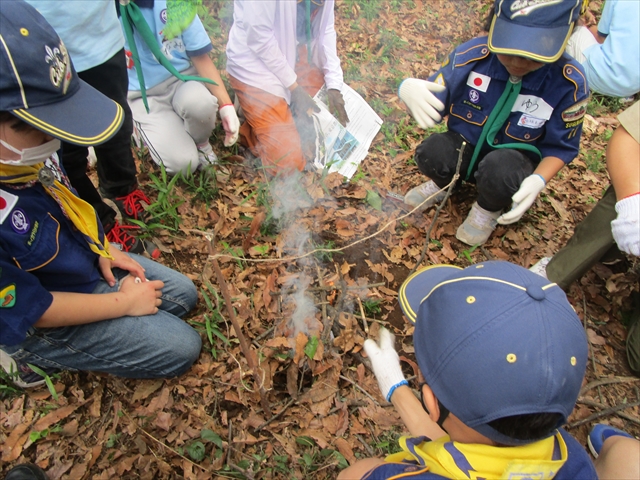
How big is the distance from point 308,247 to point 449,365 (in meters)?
1.80

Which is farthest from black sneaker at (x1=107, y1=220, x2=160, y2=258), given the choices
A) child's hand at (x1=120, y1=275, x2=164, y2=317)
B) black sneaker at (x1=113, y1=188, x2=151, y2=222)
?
child's hand at (x1=120, y1=275, x2=164, y2=317)

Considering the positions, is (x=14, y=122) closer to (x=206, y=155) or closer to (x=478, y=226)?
(x=206, y=155)

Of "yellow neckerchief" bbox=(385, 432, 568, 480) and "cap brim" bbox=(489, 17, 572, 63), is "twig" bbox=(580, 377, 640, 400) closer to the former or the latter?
"yellow neckerchief" bbox=(385, 432, 568, 480)

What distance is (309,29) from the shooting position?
3.58 meters

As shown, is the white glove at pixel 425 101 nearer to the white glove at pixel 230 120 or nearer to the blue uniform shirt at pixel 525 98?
the blue uniform shirt at pixel 525 98

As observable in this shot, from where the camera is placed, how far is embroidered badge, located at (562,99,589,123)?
2.54 m

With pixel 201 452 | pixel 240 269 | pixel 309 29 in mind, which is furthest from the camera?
pixel 309 29

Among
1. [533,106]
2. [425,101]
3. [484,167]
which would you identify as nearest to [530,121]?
[533,106]

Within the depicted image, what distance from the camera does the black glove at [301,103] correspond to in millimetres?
3584

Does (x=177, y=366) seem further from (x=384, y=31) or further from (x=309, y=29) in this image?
(x=384, y=31)

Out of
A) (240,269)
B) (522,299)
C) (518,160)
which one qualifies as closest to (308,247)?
(240,269)

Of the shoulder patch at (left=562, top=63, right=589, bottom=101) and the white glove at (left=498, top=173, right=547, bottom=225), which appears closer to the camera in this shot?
the shoulder patch at (left=562, top=63, right=589, bottom=101)

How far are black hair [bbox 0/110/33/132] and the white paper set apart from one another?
2.29 meters

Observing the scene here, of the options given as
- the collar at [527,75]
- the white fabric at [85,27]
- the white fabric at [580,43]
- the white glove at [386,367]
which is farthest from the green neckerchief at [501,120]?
the white fabric at [85,27]
